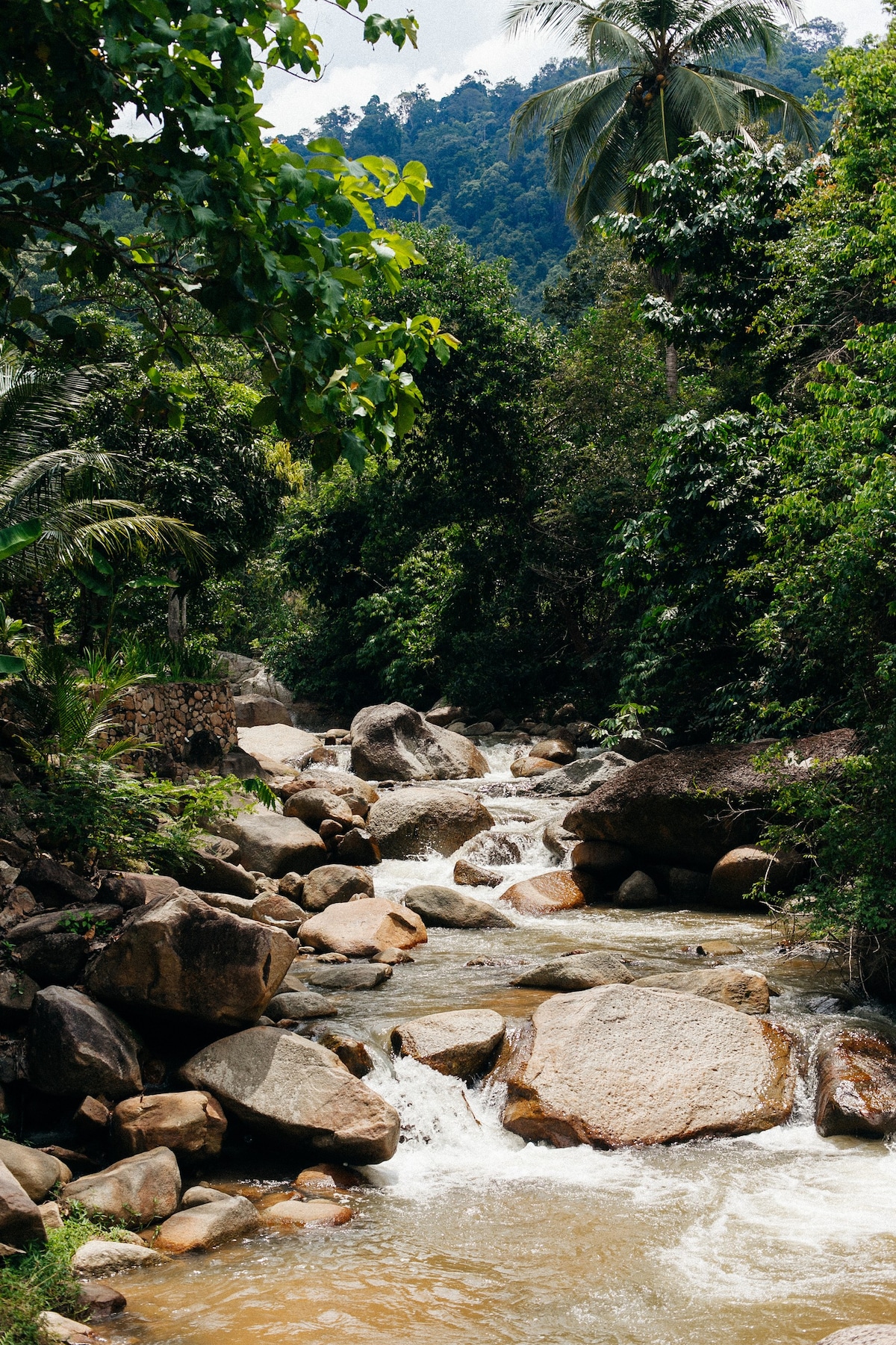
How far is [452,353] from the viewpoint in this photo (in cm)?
2194

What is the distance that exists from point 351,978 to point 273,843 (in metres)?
3.34

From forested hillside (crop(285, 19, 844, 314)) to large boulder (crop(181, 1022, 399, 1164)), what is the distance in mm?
43797

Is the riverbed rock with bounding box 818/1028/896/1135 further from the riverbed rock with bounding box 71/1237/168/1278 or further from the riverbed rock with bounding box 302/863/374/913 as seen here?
the riverbed rock with bounding box 302/863/374/913

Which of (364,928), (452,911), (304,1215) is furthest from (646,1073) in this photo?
(452,911)

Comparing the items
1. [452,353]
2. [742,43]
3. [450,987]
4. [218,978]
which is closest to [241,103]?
[218,978]

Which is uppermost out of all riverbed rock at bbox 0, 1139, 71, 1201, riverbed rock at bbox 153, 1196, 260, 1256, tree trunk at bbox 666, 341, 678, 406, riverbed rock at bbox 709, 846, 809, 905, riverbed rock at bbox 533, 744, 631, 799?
tree trunk at bbox 666, 341, 678, 406

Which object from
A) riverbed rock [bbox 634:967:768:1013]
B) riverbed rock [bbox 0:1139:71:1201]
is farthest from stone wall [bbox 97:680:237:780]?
riverbed rock [bbox 0:1139:71:1201]

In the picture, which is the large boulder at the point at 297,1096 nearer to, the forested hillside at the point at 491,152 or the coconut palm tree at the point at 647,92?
the coconut palm tree at the point at 647,92

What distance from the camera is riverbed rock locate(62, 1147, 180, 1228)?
5.15m

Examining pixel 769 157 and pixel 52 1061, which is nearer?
pixel 52 1061

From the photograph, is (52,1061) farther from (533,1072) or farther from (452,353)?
(452,353)

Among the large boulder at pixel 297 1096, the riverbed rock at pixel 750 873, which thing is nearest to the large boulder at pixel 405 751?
the riverbed rock at pixel 750 873

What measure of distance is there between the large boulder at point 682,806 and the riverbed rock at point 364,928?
281 cm

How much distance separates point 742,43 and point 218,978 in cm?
2294
